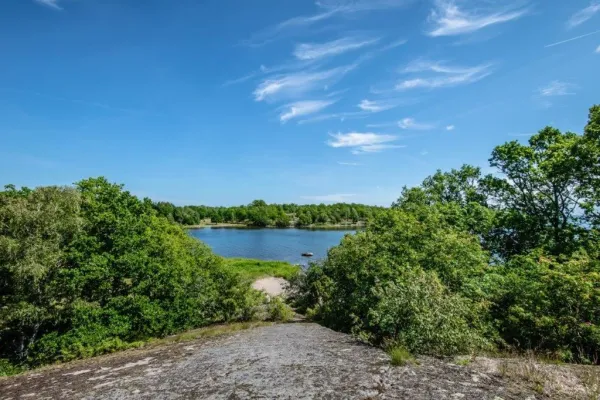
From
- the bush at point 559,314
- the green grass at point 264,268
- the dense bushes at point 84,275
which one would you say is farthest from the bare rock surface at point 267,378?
the green grass at point 264,268

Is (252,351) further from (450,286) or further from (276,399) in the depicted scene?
(450,286)

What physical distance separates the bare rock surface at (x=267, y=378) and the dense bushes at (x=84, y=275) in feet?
21.2

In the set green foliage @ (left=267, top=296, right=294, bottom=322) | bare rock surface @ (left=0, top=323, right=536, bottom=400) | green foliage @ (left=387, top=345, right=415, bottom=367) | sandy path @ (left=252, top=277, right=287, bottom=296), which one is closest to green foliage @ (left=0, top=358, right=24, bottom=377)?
bare rock surface @ (left=0, top=323, right=536, bottom=400)

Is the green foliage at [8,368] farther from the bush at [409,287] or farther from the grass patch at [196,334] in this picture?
the bush at [409,287]

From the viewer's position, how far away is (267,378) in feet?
21.7

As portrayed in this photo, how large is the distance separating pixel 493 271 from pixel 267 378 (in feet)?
43.6

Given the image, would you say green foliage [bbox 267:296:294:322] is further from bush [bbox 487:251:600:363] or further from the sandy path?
the sandy path

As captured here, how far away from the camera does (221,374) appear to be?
7.05 metres

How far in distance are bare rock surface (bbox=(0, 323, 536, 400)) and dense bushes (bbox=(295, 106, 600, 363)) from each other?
6.14ft

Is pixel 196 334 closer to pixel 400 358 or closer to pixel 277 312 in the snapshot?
pixel 277 312

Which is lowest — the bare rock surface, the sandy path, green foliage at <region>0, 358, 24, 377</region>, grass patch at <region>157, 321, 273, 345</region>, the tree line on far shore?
the sandy path

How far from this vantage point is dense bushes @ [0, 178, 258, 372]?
14055mm

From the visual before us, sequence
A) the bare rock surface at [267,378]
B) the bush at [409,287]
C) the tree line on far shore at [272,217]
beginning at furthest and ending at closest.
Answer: the tree line on far shore at [272,217] → the bush at [409,287] → the bare rock surface at [267,378]

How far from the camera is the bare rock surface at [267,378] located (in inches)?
227
